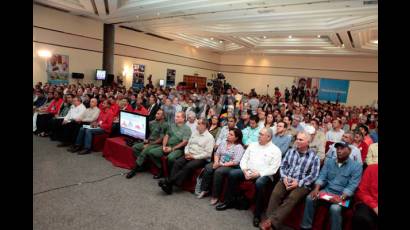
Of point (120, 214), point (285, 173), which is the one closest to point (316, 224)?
point (285, 173)

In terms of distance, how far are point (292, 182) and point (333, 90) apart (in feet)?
50.1

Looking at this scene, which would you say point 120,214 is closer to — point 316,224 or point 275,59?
point 316,224

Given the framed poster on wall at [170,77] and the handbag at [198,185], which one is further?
the framed poster on wall at [170,77]

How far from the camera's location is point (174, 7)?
840 centimetres

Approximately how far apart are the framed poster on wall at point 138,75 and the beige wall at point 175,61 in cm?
22

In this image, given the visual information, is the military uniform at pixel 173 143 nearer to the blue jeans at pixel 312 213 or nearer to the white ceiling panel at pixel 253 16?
the blue jeans at pixel 312 213

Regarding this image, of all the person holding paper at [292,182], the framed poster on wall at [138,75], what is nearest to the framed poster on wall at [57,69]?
the framed poster on wall at [138,75]

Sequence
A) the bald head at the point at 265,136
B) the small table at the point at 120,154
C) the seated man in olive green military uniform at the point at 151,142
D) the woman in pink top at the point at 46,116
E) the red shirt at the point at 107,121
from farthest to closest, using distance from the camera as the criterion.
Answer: the woman in pink top at the point at 46,116 → the red shirt at the point at 107,121 → the small table at the point at 120,154 → the seated man in olive green military uniform at the point at 151,142 → the bald head at the point at 265,136

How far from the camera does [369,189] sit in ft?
9.09

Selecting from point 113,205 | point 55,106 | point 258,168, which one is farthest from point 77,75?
point 258,168

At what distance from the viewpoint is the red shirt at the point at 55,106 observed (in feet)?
21.6

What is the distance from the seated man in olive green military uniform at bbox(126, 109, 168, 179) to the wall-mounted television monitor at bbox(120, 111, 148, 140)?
129 millimetres

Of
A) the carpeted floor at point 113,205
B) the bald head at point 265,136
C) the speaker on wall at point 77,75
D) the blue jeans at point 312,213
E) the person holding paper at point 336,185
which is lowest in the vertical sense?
the carpeted floor at point 113,205
